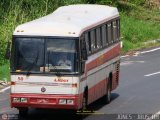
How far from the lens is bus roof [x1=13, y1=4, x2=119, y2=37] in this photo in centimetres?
1833

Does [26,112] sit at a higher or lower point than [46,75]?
lower

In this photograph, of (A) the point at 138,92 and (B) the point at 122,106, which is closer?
(B) the point at 122,106

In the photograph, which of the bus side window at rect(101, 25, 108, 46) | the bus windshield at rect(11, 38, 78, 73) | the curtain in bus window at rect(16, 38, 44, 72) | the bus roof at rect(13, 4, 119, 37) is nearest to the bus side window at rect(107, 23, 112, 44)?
the bus roof at rect(13, 4, 119, 37)

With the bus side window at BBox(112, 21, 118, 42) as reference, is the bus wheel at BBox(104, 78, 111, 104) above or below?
below

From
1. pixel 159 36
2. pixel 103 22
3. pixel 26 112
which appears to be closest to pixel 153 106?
pixel 103 22

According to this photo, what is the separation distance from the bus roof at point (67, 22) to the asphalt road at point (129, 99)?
90.7 inches

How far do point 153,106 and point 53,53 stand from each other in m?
4.64

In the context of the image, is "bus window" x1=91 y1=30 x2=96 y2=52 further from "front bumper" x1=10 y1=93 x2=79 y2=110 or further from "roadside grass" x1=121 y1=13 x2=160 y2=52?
"roadside grass" x1=121 y1=13 x2=160 y2=52

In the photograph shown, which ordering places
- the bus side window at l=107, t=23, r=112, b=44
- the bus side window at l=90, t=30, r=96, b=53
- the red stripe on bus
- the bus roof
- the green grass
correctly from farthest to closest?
the green grass < the bus side window at l=107, t=23, r=112, b=44 < the bus side window at l=90, t=30, r=96, b=53 < the red stripe on bus < the bus roof

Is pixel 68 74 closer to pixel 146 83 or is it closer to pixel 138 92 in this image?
pixel 138 92

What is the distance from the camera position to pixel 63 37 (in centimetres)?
1827

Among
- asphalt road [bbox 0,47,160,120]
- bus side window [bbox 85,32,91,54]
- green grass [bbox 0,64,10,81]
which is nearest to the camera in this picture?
bus side window [bbox 85,32,91,54]

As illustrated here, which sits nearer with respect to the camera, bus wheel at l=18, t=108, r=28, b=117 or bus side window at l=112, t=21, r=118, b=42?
bus wheel at l=18, t=108, r=28, b=117

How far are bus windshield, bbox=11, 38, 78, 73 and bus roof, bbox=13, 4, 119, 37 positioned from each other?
202 mm
